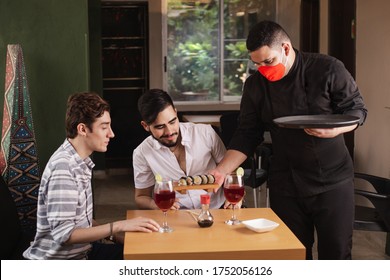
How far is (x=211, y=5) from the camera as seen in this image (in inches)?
364

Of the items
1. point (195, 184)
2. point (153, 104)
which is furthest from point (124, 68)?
point (195, 184)

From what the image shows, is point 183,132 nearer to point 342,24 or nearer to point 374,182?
point 374,182

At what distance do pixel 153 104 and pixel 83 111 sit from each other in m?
0.37

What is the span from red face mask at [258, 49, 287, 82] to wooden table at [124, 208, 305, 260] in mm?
674

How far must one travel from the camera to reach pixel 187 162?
10.3 ft

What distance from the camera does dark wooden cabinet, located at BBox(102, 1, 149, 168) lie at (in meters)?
8.35

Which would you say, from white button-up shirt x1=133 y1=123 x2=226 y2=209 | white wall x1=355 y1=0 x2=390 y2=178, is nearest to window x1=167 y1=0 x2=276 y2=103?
white wall x1=355 y1=0 x2=390 y2=178

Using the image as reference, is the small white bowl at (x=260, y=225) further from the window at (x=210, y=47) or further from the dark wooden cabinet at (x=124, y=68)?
the window at (x=210, y=47)

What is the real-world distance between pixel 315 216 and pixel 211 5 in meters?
6.61

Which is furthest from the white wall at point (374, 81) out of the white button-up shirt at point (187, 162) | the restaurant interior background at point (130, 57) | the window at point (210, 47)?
the window at point (210, 47)

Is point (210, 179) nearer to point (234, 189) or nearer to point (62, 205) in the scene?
point (234, 189)

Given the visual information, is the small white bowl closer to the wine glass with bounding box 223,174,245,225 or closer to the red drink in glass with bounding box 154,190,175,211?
the wine glass with bounding box 223,174,245,225
